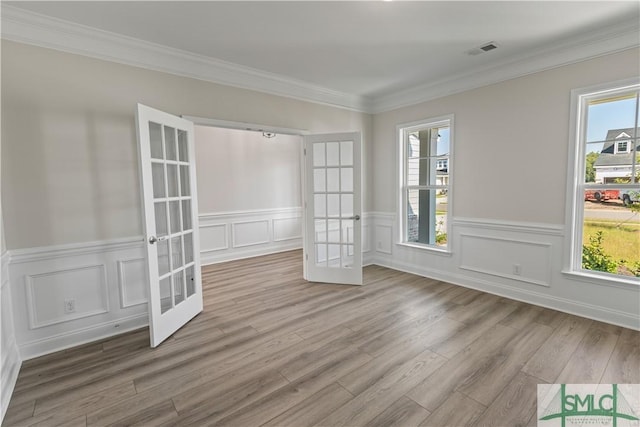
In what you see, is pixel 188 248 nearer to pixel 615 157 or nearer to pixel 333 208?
pixel 333 208

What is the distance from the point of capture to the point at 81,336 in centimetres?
264

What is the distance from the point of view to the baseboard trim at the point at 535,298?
2773mm

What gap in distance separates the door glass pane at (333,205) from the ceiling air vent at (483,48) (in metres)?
2.26

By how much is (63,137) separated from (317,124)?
2896 mm

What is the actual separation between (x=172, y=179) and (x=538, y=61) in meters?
3.99

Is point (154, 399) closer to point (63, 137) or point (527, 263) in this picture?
point (63, 137)

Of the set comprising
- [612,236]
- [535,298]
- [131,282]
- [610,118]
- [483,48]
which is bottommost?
[535,298]

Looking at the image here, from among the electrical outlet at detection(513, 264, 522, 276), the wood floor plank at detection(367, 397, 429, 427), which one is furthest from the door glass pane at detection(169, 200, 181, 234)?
the electrical outlet at detection(513, 264, 522, 276)

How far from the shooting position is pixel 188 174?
307 centimetres

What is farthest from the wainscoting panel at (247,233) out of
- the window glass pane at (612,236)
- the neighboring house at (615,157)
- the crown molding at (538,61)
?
the neighboring house at (615,157)

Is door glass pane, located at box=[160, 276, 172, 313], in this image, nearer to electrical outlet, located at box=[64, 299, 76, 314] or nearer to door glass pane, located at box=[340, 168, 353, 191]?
electrical outlet, located at box=[64, 299, 76, 314]

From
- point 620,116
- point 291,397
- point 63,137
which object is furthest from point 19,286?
point 620,116

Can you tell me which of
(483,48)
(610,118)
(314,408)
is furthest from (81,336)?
(610,118)

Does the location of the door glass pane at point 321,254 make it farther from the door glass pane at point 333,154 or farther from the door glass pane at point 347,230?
the door glass pane at point 333,154
